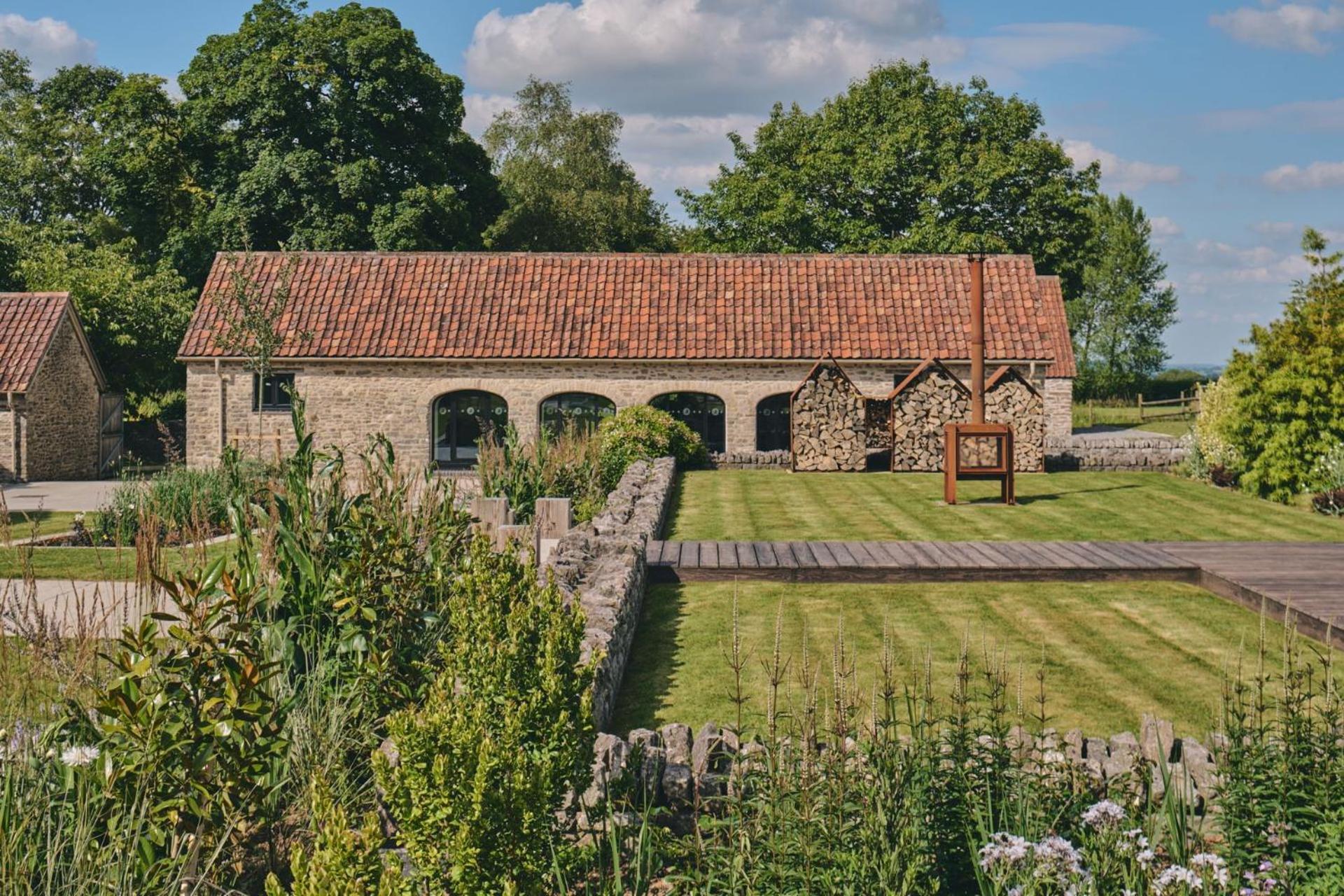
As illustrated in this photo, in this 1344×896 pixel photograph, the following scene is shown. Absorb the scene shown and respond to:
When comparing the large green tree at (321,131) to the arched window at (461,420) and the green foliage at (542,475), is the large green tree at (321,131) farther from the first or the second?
the green foliage at (542,475)

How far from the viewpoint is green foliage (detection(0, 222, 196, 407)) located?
30.6 metres

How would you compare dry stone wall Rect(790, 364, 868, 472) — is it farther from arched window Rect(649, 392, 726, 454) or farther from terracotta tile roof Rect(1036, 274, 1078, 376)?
terracotta tile roof Rect(1036, 274, 1078, 376)

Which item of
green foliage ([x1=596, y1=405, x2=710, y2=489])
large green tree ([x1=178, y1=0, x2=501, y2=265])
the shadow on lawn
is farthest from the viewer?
large green tree ([x1=178, y1=0, x2=501, y2=265])

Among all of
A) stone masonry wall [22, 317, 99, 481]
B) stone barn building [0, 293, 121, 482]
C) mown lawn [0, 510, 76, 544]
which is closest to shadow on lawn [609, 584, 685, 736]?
mown lawn [0, 510, 76, 544]

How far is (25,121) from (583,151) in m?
21.5

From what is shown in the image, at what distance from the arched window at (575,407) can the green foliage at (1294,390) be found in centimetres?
1235

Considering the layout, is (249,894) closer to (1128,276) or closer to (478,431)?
(478,431)

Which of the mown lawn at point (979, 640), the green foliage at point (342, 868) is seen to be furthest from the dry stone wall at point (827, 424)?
the green foliage at point (342, 868)

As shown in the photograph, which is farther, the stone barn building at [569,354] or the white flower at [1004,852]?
the stone barn building at [569,354]

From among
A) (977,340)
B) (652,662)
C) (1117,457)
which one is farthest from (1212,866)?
(1117,457)

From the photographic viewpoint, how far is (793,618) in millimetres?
9930

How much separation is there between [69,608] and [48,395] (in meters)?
19.3

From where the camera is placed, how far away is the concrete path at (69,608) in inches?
194

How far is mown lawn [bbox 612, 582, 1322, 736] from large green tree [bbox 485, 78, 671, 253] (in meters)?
33.6
